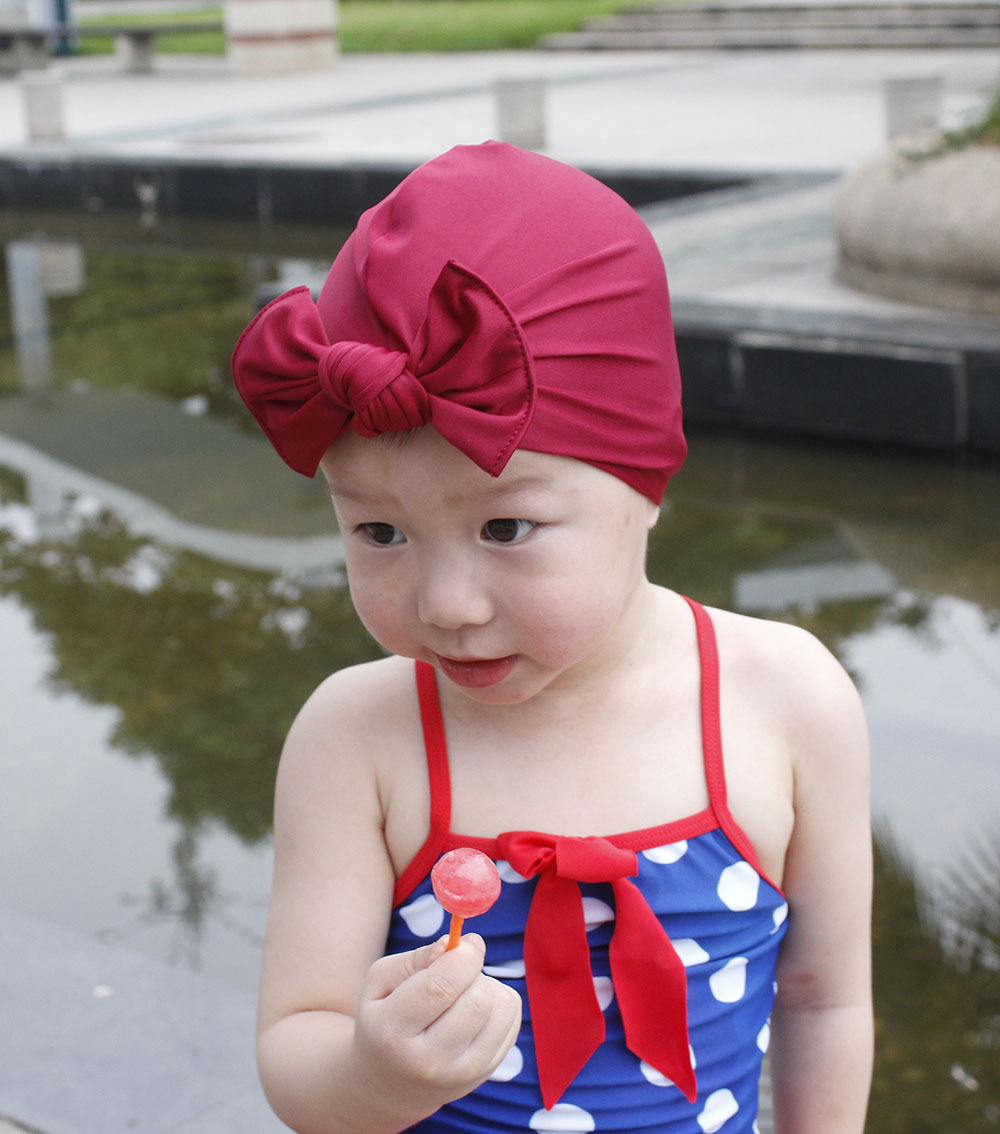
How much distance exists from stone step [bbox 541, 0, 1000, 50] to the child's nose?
22.2 m

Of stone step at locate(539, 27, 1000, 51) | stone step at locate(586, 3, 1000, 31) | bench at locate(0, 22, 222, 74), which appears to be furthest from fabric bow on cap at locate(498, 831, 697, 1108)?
stone step at locate(586, 3, 1000, 31)

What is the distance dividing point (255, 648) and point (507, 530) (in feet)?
10.1

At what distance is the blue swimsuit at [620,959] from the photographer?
1.36 m

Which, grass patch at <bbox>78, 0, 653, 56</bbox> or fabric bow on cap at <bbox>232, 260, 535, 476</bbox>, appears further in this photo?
grass patch at <bbox>78, 0, 653, 56</bbox>

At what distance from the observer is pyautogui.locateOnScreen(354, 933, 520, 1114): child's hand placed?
3.74ft

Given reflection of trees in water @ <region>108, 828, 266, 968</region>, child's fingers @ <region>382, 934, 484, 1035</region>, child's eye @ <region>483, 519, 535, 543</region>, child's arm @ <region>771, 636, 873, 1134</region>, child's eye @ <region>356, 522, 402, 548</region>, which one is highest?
child's eye @ <region>483, 519, 535, 543</region>

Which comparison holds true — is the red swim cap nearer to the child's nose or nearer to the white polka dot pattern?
the child's nose

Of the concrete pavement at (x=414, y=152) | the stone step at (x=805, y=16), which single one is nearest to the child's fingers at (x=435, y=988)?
the concrete pavement at (x=414, y=152)

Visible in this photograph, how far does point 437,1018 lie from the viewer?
116 cm

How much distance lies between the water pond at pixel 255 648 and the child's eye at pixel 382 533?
5.17 ft

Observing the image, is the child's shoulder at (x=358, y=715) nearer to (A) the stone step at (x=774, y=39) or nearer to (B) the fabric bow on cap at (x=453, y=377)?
(B) the fabric bow on cap at (x=453, y=377)

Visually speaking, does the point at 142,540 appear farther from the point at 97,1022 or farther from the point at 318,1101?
the point at 318,1101

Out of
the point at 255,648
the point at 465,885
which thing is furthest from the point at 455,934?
the point at 255,648

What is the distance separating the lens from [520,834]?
1.36 metres
